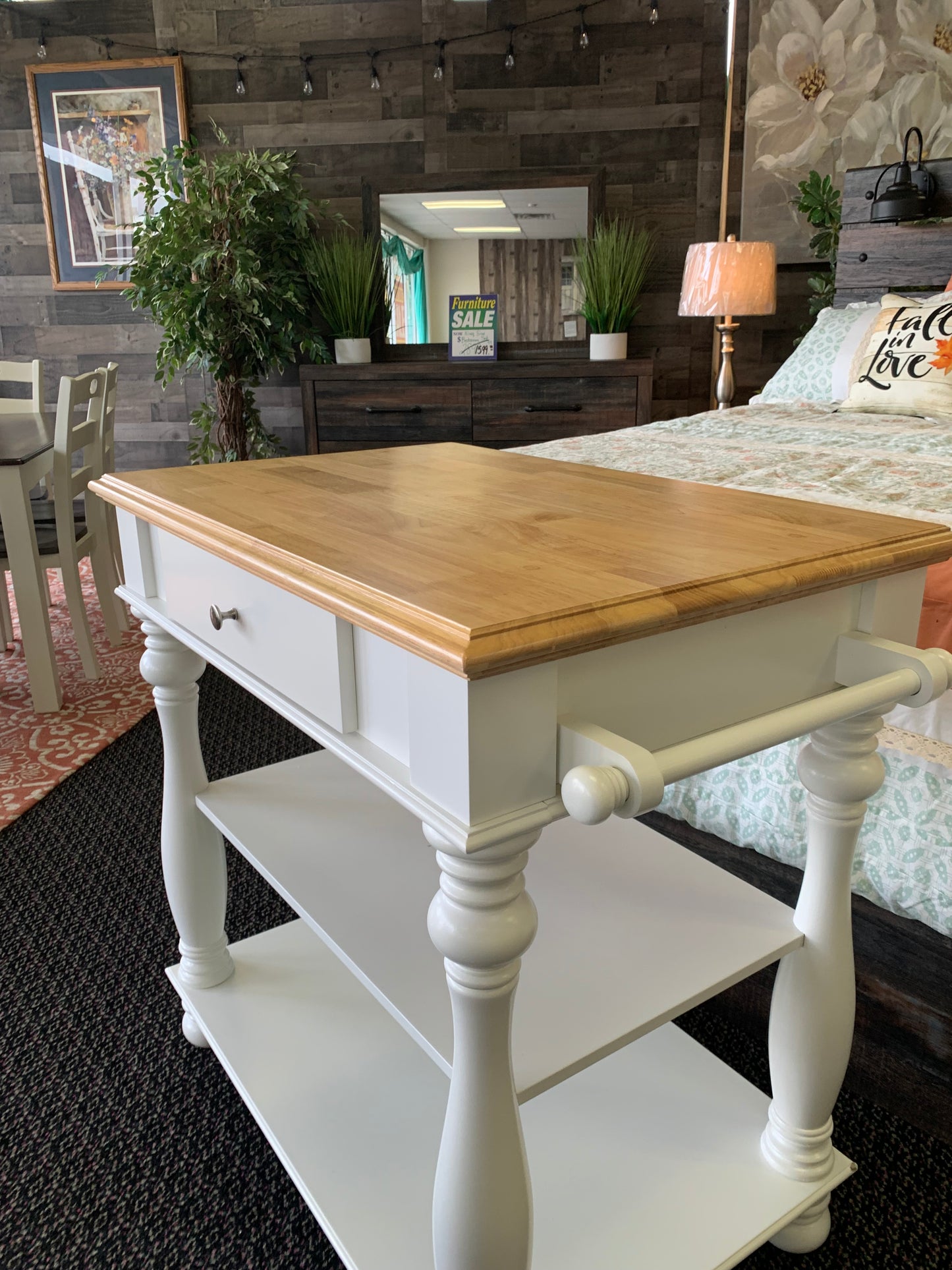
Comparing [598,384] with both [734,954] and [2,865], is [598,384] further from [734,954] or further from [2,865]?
[734,954]

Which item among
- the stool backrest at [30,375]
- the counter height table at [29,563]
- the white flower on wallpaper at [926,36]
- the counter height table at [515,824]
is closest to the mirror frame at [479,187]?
the white flower on wallpaper at [926,36]

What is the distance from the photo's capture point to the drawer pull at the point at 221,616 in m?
0.93

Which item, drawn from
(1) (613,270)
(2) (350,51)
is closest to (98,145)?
(2) (350,51)

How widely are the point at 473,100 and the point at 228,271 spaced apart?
1.35m

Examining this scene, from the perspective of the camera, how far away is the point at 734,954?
963mm

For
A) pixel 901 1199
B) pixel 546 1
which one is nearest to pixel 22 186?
pixel 546 1

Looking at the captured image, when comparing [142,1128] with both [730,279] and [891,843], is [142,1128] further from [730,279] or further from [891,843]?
[730,279]

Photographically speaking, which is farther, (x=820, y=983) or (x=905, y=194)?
(x=905, y=194)

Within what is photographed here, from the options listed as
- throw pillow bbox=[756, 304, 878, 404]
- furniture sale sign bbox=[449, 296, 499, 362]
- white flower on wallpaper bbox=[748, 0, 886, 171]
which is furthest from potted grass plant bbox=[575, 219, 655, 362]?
throw pillow bbox=[756, 304, 878, 404]

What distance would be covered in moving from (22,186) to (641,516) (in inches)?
190

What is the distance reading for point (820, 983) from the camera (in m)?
0.98

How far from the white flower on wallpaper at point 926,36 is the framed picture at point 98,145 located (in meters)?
3.06

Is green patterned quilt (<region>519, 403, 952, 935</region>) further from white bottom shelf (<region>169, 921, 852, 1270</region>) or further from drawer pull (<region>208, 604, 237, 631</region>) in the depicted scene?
drawer pull (<region>208, 604, 237, 631</region>)

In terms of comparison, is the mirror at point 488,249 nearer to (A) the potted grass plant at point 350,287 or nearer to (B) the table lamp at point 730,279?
(A) the potted grass plant at point 350,287
